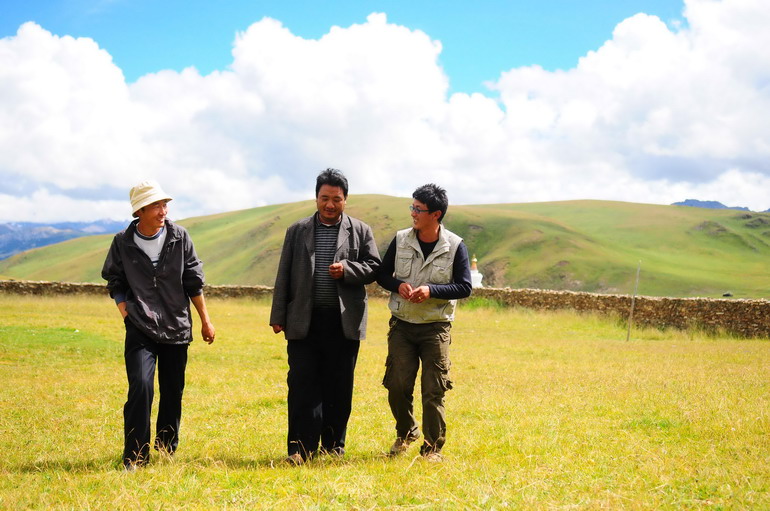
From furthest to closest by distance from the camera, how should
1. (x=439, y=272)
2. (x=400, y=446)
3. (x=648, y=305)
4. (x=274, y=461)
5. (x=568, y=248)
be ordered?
(x=568, y=248) → (x=648, y=305) → (x=400, y=446) → (x=439, y=272) → (x=274, y=461)

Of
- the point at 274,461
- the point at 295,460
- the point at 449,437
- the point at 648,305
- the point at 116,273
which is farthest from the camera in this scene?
the point at 648,305

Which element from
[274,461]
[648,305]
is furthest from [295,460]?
[648,305]

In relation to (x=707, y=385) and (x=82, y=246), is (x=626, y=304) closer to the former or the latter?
(x=707, y=385)

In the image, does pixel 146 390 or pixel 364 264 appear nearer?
pixel 146 390

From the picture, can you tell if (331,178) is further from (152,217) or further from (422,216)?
(152,217)

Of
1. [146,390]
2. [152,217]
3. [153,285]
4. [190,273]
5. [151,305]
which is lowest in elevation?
[146,390]

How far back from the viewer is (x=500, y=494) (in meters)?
4.28

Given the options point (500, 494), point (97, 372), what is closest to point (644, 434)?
point (500, 494)

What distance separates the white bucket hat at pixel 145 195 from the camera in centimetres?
514

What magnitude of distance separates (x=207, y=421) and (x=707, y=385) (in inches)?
257

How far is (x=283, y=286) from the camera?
17.8ft

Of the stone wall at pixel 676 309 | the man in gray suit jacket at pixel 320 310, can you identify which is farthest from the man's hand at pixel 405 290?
the stone wall at pixel 676 309

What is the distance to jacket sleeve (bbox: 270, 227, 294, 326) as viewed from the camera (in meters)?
5.38

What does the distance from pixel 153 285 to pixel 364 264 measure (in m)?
1.66
